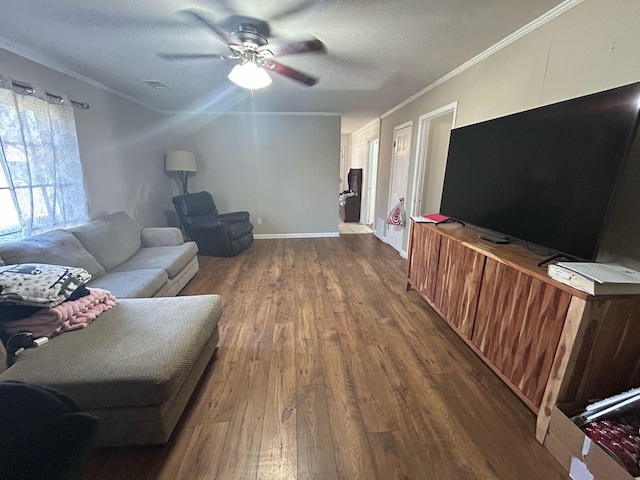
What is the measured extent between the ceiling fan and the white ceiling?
Answer: 0.22ft

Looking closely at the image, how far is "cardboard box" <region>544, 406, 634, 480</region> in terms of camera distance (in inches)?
41.1

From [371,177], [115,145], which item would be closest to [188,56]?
[115,145]

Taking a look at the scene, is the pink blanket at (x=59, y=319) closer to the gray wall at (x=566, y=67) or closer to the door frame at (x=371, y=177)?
the gray wall at (x=566, y=67)

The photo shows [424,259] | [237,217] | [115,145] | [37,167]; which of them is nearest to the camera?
[37,167]

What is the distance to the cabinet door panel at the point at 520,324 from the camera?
1.35 meters

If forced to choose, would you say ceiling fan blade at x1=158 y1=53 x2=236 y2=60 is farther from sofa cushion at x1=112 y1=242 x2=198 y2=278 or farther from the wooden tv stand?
the wooden tv stand

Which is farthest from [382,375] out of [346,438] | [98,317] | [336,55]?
[336,55]

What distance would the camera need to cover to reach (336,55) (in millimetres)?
2422

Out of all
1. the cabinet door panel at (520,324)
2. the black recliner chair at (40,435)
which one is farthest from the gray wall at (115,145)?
the cabinet door panel at (520,324)

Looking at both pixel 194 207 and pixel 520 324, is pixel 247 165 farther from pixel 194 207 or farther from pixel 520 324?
pixel 520 324

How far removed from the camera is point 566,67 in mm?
1693

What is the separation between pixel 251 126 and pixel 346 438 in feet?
16.6

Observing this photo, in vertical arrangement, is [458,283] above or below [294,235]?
above

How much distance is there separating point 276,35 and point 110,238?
244 cm
